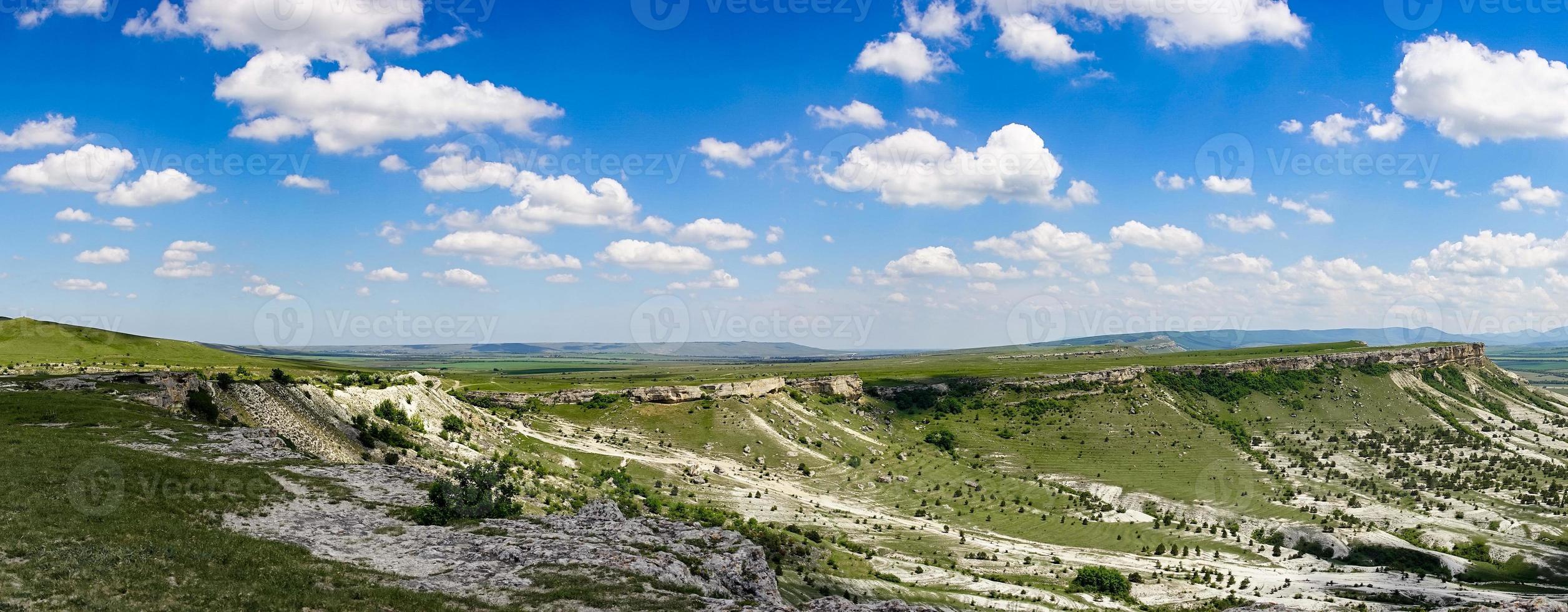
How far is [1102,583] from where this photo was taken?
47.1 meters

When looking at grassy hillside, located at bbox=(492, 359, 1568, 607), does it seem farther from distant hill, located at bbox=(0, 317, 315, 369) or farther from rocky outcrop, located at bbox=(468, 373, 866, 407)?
distant hill, located at bbox=(0, 317, 315, 369)

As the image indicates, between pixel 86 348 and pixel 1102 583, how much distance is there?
91.7 meters

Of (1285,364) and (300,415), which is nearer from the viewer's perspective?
(300,415)

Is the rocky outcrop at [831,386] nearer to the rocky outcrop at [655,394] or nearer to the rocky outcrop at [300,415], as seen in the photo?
the rocky outcrop at [655,394]

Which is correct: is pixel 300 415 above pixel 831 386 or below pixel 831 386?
above

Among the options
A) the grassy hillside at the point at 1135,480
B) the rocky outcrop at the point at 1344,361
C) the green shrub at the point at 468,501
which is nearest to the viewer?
the green shrub at the point at 468,501

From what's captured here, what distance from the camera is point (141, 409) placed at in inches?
1785

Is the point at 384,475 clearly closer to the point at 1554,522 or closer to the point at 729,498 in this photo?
the point at 729,498

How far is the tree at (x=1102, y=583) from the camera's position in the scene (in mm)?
46375
